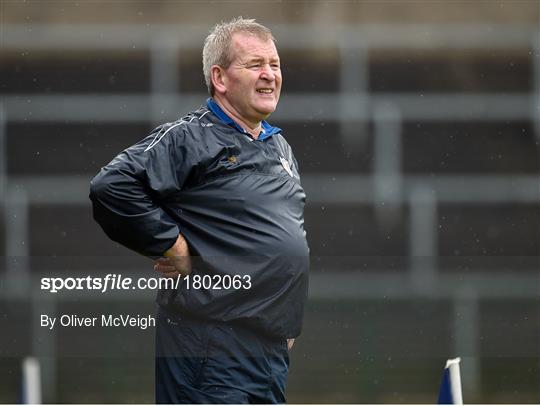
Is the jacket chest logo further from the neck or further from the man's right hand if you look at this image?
the man's right hand

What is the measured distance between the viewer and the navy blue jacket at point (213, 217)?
152cm

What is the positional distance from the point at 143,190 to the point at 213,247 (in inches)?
4.7

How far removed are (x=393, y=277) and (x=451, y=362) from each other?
8.74ft

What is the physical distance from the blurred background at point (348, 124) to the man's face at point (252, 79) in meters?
2.38

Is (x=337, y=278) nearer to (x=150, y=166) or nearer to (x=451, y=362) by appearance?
(x=451, y=362)

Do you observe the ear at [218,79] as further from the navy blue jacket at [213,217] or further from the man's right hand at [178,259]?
the man's right hand at [178,259]

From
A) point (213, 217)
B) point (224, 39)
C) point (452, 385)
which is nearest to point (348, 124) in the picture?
point (452, 385)

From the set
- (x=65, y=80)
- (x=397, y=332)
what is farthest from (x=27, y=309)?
(x=65, y=80)

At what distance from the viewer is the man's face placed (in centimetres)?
160

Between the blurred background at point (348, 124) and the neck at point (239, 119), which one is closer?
the neck at point (239, 119)

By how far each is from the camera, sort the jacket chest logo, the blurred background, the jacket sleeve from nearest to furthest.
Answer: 1. the jacket sleeve
2. the jacket chest logo
3. the blurred background

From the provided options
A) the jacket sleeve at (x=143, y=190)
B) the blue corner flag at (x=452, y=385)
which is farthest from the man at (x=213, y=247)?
the blue corner flag at (x=452, y=385)

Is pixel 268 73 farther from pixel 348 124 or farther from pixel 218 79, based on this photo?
pixel 348 124

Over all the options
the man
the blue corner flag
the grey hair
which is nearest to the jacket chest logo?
the man
